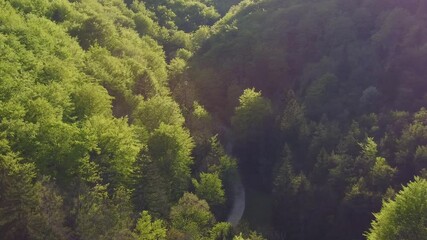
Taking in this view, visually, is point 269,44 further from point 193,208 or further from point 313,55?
point 193,208

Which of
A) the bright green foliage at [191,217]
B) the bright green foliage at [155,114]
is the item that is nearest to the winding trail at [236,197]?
the bright green foliage at [191,217]

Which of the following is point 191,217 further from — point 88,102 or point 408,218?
point 408,218

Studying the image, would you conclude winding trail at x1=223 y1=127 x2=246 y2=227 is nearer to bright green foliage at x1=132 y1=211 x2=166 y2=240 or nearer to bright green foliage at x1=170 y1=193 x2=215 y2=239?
bright green foliage at x1=170 y1=193 x2=215 y2=239

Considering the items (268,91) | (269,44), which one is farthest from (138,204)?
(269,44)

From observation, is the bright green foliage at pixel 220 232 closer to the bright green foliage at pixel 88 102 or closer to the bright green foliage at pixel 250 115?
the bright green foliage at pixel 88 102

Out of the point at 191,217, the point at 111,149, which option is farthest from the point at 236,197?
the point at 111,149

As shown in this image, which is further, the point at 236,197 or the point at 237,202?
the point at 236,197
